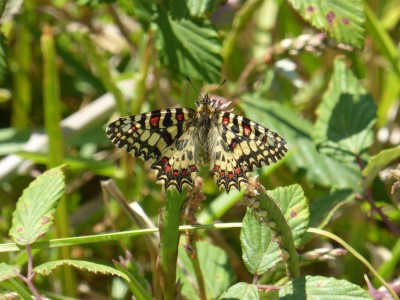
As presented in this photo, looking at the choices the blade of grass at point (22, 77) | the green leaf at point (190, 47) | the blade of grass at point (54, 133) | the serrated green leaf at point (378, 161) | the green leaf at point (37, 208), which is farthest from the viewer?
the blade of grass at point (22, 77)

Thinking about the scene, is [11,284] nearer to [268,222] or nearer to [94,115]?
[268,222]

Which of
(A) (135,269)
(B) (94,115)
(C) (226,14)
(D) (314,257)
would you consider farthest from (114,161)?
(D) (314,257)

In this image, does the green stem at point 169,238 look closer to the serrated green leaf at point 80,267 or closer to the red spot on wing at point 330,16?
the serrated green leaf at point 80,267

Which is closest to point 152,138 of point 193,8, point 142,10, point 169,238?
point 169,238

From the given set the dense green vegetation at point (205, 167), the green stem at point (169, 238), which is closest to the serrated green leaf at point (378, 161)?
the dense green vegetation at point (205, 167)

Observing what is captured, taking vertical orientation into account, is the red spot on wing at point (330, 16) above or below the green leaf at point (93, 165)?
above

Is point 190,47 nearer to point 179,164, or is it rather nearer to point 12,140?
point 179,164
